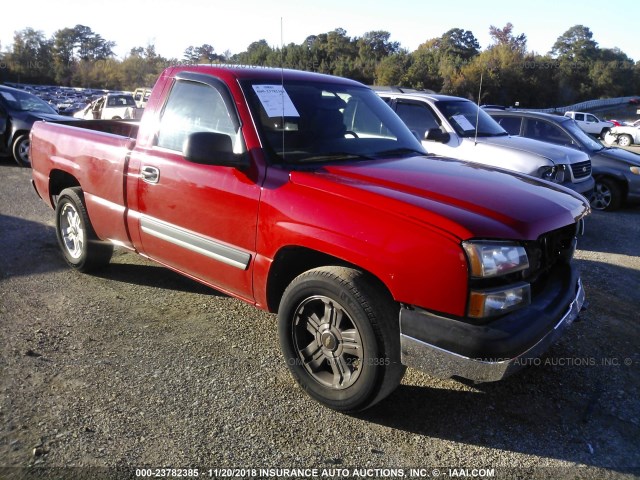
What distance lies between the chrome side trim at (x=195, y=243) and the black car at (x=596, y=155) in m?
7.53

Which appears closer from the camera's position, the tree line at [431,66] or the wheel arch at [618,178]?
the wheel arch at [618,178]

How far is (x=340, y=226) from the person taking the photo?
2811mm

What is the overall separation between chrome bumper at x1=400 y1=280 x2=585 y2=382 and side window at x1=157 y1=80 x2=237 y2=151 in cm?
186

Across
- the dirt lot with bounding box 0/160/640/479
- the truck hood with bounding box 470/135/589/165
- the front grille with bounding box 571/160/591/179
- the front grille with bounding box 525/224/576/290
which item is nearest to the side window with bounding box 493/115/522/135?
the truck hood with bounding box 470/135/589/165

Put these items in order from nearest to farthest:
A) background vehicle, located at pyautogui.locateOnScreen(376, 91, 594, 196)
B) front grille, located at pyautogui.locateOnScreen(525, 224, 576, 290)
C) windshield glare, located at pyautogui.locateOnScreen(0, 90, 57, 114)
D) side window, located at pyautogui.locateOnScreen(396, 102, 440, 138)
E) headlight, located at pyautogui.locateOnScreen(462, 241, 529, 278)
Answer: headlight, located at pyautogui.locateOnScreen(462, 241, 529, 278) < front grille, located at pyautogui.locateOnScreen(525, 224, 576, 290) < background vehicle, located at pyautogui.locateOnScreen(376, 91, 594, 196) < side window, located at pyautogui.locateOnScreen(396, 102, 440, 138) < windshield glare, located at pyautogui.locateOnScreen(0, 90, 57, 114)

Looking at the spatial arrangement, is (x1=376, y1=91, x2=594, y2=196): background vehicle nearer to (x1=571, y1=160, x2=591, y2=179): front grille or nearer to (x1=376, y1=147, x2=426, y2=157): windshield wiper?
(x1=571, y1=160, x2=591, y2=179): front grille

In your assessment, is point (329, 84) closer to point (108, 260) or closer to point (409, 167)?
point (409, 167)

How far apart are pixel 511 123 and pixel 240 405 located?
8.24m

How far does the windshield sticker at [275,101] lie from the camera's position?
11.5 ft

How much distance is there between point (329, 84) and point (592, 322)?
289cm

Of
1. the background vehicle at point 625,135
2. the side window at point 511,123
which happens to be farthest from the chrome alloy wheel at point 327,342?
the background vehicle at point 625,135

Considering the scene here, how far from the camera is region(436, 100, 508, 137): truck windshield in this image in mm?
7862

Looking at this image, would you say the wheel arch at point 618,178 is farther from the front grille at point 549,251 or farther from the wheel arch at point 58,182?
the wheel arch at point 58,182

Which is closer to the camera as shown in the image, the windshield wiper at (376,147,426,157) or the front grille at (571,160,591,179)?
the windshield wiper at (376,147,426,157)
